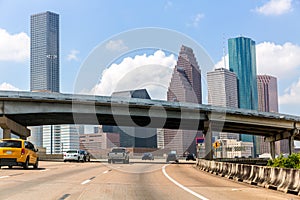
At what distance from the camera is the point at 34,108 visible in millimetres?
60125

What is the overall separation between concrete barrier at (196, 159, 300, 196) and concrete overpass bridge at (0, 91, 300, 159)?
1463 inches

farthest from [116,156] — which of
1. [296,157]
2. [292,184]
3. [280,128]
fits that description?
[280,128]

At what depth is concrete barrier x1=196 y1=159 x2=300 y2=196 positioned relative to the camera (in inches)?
611

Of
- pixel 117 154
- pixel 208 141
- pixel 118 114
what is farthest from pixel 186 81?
pixel 117 154

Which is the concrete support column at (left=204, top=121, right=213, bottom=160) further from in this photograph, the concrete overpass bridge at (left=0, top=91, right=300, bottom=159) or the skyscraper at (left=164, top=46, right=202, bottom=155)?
the skyscraper at (left=164, top=46, right=202, bottom=155)

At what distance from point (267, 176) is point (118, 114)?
157ft

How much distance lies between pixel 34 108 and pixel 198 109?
956 inches

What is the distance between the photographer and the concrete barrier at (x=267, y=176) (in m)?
15.5

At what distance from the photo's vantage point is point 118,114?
214 ft

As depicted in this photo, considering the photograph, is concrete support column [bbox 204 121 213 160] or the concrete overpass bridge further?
concrete support column [bbox 204 121 213 160]

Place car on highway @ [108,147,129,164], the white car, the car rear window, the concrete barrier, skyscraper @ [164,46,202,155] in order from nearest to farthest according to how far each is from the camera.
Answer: the concrete barrier
the car rear window
car on highway @ [108,147,129,164]
the white car
skyscraper @ [164,46,202,155]

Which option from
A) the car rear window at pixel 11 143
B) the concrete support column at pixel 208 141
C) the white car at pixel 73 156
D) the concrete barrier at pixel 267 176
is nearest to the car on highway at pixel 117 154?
the white car at pixel 73 156

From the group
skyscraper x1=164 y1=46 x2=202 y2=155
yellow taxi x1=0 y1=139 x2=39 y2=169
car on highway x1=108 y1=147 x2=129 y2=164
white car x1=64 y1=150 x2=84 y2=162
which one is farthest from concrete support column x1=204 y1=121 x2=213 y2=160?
yellow taxi x1=0 y1=139 x2=39 y2=169

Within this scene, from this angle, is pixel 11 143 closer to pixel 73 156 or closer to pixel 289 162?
pixel 289 162
